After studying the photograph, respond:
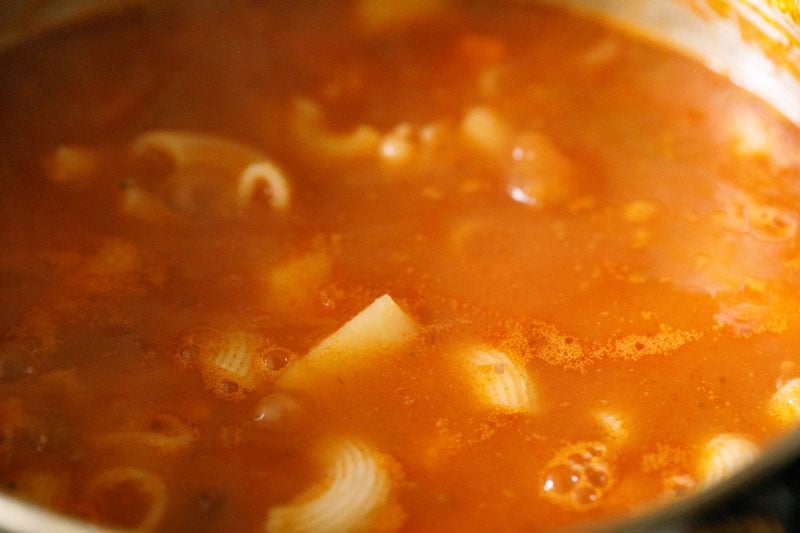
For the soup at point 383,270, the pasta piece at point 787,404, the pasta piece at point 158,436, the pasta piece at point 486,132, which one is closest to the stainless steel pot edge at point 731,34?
the soup at point 383,270

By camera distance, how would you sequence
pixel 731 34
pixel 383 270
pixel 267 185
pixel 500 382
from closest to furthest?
pixel 500 382, pixel 383 270, pixel 267 185, pixel 731 34

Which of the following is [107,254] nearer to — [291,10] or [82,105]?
[82,105]

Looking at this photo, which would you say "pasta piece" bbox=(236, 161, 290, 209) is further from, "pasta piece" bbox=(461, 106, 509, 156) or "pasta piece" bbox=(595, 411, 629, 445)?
"pasta piece" bbox=(595, 411, 629, 445)

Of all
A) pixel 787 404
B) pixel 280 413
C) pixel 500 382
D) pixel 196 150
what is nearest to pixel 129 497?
pixel 280 413

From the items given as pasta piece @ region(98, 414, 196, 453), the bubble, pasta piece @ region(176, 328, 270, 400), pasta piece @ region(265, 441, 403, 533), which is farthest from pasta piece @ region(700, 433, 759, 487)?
pasta piece @ region(98, 414, 196, 453)

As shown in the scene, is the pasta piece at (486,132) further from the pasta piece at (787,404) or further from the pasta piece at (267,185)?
the pasta piece at (787,404)

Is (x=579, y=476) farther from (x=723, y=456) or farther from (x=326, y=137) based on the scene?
(x=326, y=137)

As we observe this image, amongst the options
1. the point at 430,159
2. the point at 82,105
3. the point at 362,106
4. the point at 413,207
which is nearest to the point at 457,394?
the point at 413,207
